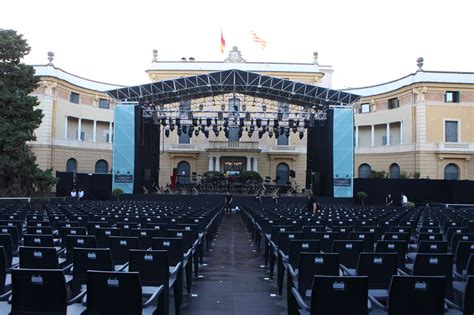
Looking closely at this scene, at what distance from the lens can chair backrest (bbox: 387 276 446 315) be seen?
4.20 metres

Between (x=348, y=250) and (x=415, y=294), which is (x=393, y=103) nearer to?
(x=348, y=250)

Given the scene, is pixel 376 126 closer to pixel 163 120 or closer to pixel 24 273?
pixel 163 120

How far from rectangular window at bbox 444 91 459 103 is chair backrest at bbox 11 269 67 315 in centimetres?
4636

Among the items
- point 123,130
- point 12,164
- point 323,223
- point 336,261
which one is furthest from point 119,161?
point 336,261

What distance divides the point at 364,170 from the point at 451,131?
35.1ft

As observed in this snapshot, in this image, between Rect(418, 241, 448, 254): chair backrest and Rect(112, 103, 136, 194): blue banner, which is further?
Rect(112, 103, 136, 194): blue banner

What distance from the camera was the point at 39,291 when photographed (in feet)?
14.1

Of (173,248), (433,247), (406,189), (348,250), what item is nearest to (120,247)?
(173,248)

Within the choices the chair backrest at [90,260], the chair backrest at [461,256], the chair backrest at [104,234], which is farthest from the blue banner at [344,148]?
the chair backrest at [90,260]

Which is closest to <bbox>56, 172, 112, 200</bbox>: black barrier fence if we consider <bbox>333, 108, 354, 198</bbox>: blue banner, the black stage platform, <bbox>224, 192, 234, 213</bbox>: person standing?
<bbox>224, 192, 234, 213</bbox>: person standing

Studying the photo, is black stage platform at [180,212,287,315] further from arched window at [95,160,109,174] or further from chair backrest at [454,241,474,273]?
arched window at [95,160,109,174]

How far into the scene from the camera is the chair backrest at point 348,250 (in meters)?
7.35

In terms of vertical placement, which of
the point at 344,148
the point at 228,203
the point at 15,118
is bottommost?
the point at 228,203

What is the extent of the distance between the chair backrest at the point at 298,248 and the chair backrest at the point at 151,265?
2.25m
